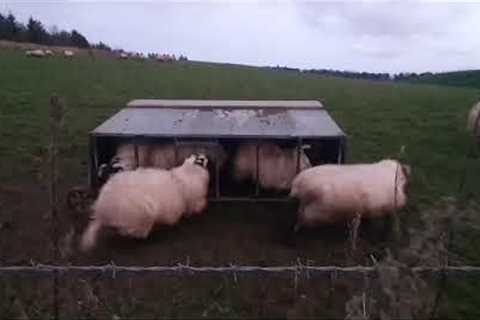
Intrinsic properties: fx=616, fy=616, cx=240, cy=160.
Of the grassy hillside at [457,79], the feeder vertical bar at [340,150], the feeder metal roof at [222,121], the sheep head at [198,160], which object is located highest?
the feeder metal roof at [222,121]

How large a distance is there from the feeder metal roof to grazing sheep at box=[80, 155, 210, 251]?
83cm

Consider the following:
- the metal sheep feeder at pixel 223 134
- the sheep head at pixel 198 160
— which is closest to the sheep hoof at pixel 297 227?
the metal sheep feeder at pixel 223 134

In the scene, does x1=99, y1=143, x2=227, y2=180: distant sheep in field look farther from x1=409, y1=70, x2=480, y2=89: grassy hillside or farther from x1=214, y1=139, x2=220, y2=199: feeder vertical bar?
x1=409, y1=70, x2=480, y2=89: grassy hillside

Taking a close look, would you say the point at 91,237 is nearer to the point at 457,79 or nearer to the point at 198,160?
the point at 198,160

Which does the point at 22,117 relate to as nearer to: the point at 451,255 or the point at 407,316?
the point at 451,255

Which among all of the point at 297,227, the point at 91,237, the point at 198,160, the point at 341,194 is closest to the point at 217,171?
the point at 198,160

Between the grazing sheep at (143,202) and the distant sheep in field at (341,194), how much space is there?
113 cm

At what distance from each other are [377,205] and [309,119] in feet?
7.43

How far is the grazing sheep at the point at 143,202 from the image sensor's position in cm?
576

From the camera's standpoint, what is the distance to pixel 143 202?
5.88m

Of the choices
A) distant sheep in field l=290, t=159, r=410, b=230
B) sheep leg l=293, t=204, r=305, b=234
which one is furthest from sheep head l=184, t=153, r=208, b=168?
sheep leg l=293, t=204, r=305, b=234

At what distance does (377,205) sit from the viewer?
6.18m

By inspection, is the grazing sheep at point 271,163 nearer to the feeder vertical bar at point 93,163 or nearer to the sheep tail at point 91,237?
the feeder vertical bar at point 93,163

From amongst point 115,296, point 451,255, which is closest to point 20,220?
point 115,296
